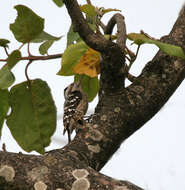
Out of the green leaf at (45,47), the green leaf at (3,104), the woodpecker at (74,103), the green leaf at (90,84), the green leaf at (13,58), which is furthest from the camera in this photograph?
the woodpecker at (74,103)

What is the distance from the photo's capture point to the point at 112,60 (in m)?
1.33

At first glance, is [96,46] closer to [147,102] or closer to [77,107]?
[147,102]

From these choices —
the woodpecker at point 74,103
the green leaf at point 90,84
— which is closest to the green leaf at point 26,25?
the green leaf at point 90,84

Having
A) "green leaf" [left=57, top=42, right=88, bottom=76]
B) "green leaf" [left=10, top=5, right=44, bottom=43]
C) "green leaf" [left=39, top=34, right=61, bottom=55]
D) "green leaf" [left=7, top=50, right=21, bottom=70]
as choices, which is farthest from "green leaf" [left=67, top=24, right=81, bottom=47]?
"green leaf" [left=7, top=50, right=21, bottom=70]

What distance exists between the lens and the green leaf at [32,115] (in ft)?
4.11

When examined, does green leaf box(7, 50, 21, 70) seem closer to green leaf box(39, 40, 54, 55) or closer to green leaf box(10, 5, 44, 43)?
green leaf box(10, 5, 44, 43)

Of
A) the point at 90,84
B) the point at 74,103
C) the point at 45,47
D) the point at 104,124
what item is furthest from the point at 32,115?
the point at 74,103

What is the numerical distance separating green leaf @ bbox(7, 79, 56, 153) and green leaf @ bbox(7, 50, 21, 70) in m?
0.10

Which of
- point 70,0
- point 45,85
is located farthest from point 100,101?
point 70,0

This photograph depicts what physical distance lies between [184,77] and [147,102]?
0.20 meters

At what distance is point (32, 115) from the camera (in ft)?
4.15

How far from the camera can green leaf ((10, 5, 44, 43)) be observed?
1.23 meters

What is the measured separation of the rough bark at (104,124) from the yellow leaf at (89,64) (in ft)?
0.16

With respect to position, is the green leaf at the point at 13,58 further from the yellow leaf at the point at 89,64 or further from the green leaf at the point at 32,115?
the yellow leaf at the point at 89,64
